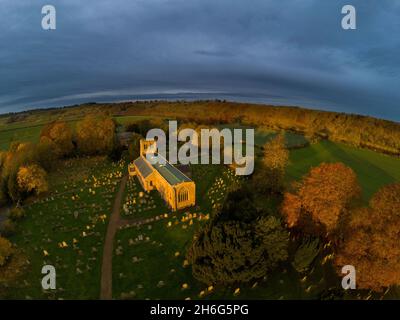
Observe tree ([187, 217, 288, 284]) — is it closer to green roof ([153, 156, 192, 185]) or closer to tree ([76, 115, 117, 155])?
green roof ([153, 156, 192, 185])

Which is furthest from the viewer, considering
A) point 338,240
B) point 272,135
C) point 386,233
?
point 272,135

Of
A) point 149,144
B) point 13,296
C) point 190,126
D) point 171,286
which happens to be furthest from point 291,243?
point 190,126

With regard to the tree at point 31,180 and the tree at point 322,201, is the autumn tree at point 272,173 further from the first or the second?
the tree at point 31,180

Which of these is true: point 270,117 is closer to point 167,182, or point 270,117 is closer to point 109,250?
point 167,182

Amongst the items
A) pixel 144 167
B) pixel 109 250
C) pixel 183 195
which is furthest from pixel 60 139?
pixel 109 250

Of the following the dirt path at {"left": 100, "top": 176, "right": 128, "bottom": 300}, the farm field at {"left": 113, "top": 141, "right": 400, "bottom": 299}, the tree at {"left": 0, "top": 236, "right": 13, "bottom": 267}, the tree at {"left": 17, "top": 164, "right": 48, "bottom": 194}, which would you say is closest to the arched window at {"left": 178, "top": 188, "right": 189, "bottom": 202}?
the farm field at {"left": 113, "top": 141, "right": 400, "bottom": 299}

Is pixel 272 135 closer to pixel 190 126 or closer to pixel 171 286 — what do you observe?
pixel 190 126
